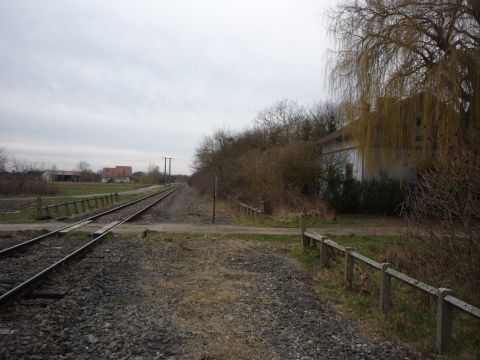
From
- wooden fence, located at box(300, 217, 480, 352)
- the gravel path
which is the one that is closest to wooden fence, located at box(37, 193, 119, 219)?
the gravel path

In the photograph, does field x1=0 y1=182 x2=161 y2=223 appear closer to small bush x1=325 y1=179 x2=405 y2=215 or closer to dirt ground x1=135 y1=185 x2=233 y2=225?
dirt ground x1=135 y1=185 x2=233 y2=225

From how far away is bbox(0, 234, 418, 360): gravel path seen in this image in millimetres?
5320

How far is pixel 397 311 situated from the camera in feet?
23.2

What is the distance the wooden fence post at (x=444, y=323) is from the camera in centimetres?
551

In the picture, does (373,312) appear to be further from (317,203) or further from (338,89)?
(317,203)

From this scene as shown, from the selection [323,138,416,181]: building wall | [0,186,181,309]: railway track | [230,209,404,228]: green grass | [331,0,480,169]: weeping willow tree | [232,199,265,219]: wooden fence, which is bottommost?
[0,186,181,309]: railway track

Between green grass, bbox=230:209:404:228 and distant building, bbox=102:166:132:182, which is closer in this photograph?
green grass, bbox=230:209:404:228

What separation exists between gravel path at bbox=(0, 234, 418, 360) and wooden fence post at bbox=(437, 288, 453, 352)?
1.32 ft

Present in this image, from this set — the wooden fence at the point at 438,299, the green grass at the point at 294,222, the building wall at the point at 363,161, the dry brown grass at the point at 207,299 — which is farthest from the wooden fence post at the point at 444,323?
the green grass at the point at 294,222

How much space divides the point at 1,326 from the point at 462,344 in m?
5.86

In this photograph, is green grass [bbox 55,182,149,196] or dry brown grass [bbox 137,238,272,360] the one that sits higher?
green grass [bbox 55,182,149,196]

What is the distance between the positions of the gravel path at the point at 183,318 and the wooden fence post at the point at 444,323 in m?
0.40

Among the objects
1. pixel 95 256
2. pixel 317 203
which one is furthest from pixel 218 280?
pixel 317 203

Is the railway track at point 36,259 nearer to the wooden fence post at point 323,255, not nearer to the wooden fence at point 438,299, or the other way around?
the wooden fence at point 438,299
